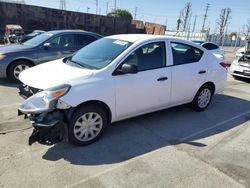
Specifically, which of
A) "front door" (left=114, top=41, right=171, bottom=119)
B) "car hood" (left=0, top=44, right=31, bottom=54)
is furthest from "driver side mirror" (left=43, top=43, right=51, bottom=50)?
"front door" (left=114, top=41, right=171, bottom=119)

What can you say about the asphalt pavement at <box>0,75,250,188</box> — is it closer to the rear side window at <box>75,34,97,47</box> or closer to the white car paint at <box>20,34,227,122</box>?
the white car paint at <box>20,34,227,122</box>

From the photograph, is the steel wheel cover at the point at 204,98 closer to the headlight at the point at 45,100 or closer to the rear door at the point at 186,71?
the rear door at the point at 186,71

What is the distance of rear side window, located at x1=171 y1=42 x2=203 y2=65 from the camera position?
16.6 feet

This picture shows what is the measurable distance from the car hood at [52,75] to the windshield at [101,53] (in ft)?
0.81

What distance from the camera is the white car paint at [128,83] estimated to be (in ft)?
12.8

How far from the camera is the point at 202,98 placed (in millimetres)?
5875

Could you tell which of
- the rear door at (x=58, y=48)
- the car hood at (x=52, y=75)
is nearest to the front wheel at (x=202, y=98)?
the car hood at (x=52, y=75)

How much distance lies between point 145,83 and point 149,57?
1.69 ft

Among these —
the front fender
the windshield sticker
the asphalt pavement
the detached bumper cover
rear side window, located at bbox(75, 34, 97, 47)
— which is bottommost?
the asphalt pavement

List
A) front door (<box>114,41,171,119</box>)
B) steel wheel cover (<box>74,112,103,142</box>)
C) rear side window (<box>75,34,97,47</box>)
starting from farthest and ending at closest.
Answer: rear side window (<box>75,34,97,47</box>), front door (<box>114,41,171,119</box>), steel wheel cover (<box>74,112,103,142</box>)

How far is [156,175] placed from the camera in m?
3.42

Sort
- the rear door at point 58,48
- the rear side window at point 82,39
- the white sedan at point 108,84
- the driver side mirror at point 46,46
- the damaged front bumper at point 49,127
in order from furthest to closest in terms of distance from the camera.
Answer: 1. the rear side window at point 82,39
2. the rear door at point 58,48
3. the driver side mirror at point 46,46
4. the white sedan at point 108,84
5. the damaged front bumper at point 49,127

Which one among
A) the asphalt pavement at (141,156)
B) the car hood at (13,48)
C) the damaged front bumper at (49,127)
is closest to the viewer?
the asphalt pavement at (141,156)

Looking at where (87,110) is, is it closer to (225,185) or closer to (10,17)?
(225,185)
